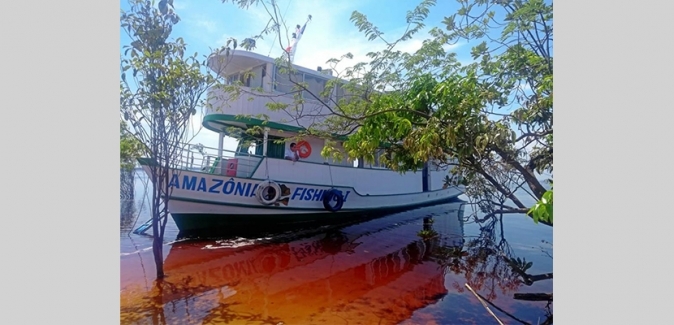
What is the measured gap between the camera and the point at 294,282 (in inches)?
156

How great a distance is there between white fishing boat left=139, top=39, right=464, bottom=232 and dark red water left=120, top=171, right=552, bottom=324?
Result: 54 cm

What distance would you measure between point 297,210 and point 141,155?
12.1 feet

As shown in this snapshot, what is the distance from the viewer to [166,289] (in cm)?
358

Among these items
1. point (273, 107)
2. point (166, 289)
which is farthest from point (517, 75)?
point (166, 289)

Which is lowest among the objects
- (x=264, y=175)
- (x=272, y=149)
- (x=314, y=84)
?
(x=264, y=175)

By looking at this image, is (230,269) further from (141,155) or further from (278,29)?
(278,29)

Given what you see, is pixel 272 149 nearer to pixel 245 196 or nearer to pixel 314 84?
pixel 245 196

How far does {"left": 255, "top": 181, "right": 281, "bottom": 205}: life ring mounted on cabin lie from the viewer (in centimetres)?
633

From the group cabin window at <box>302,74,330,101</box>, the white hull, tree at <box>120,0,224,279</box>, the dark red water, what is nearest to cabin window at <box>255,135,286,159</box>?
the white hull

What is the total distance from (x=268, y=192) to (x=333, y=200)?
1520 mm

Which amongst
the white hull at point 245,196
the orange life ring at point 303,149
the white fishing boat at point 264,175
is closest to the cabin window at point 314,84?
the white fishing boat at point 264,175

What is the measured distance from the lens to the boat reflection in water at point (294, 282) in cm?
308

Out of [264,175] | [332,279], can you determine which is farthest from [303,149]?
[332,279]

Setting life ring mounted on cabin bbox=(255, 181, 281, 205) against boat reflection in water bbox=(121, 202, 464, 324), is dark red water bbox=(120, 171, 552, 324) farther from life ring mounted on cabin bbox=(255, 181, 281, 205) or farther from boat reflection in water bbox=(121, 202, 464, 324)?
life ring mounted on cabin bbox=(255, 181, 281, 205)
